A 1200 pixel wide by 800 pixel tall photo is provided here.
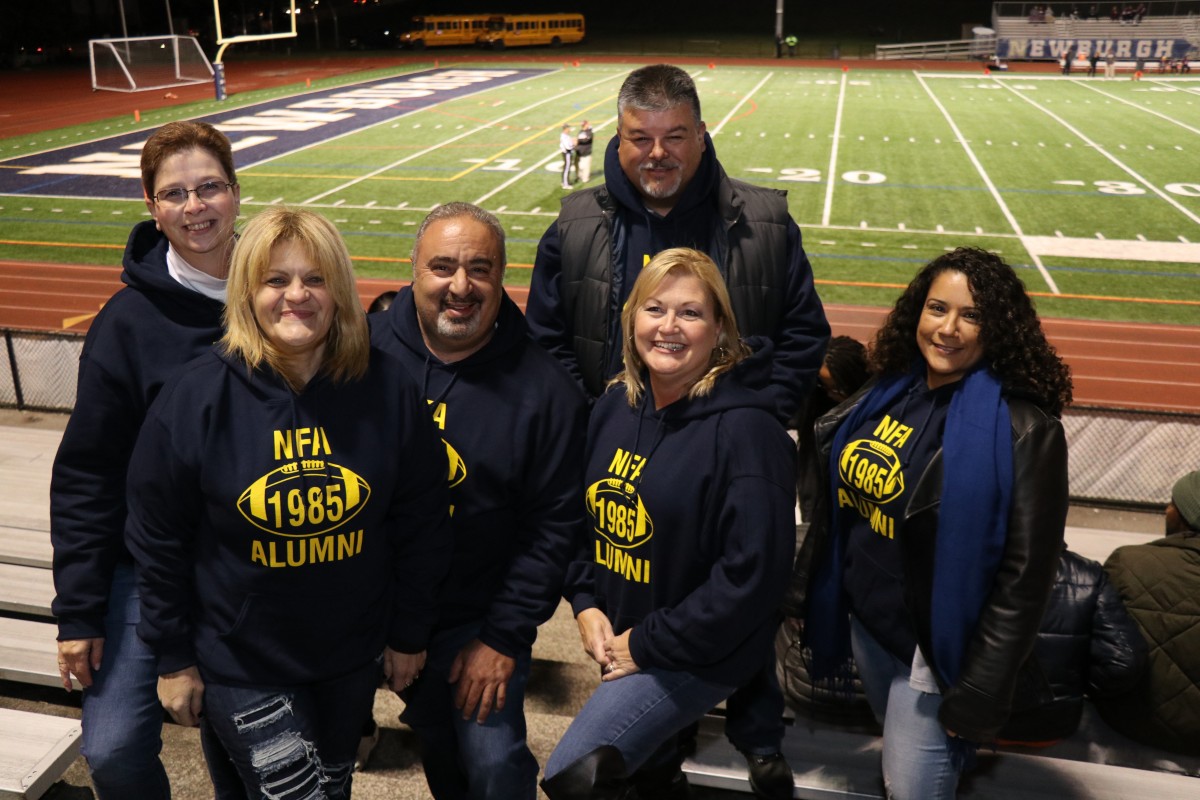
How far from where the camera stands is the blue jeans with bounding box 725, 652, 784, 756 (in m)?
3.42

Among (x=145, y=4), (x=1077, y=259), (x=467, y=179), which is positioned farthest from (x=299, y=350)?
(x=145, y=4)

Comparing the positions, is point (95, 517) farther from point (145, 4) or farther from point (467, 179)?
point (145, 4)

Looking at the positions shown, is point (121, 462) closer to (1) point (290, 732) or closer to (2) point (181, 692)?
(2) point (181, 692)

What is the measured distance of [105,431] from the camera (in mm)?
3135

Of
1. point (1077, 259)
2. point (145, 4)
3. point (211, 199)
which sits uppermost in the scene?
point (145, 4)

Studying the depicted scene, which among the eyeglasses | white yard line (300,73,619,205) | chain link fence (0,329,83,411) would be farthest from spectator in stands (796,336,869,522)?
white yard line (300,73,619,205)

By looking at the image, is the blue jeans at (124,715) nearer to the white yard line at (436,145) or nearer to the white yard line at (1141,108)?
the white yard line at (436,145)

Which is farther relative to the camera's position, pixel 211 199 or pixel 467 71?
pixel 467 71

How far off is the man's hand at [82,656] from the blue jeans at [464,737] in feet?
3.17

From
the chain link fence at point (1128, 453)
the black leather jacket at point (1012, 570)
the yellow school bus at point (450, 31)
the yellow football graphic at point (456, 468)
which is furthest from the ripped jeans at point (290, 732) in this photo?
the yellow school bus at point (450, 31)

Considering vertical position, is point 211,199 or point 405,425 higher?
point 211,199

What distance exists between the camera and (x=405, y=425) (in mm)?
2965

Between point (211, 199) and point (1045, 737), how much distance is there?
338cm

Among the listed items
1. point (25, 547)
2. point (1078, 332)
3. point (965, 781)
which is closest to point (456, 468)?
point (965, 781)
